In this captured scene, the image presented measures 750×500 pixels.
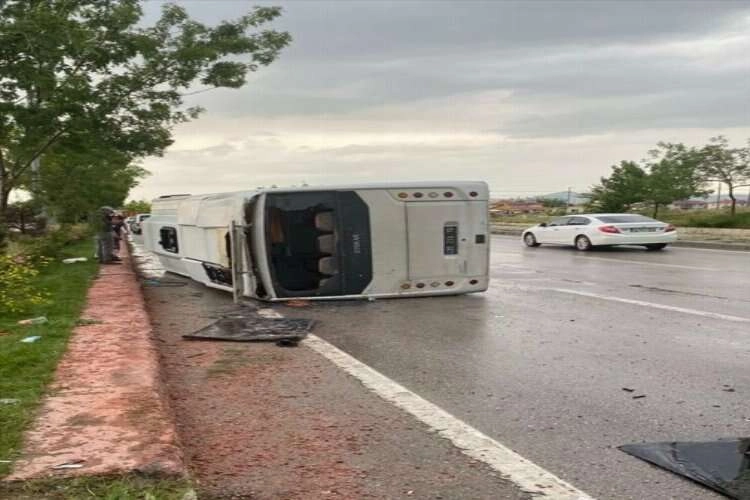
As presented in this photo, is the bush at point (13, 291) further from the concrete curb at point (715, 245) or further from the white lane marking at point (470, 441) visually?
the concrete curb at point (715, 245)

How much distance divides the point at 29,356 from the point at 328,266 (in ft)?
18.4

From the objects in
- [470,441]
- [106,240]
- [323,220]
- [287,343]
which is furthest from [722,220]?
[470,441]

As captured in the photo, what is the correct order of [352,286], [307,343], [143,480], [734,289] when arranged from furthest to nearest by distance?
[734,289]
[352,286]
[307,343]
[143,480]

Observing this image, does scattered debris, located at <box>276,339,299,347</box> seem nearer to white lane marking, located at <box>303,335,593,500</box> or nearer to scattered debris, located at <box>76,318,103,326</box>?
white lane marking, located at <box>303,335,593,500</box>

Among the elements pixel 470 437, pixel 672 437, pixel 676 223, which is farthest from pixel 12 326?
pixel 676 223

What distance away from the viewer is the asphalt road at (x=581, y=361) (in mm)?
4688

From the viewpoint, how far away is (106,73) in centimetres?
1478

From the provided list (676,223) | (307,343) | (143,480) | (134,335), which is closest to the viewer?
(143,480)

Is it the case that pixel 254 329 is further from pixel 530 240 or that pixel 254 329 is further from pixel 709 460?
pixel 530 240

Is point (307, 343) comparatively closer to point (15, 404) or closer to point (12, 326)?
point (12, 326)

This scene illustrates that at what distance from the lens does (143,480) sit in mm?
3631

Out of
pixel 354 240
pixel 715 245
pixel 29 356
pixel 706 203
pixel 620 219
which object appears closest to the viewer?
pixel 29 356

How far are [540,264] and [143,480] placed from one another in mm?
15308

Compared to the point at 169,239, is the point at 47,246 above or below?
below
